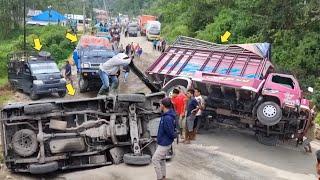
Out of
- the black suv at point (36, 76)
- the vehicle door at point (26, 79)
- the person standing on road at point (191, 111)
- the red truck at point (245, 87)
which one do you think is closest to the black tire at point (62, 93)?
the black suv at point (36, 76)

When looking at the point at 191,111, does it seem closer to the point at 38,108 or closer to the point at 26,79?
the point at 38,108

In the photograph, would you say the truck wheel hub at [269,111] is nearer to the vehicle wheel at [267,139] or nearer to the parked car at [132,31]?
the vehicle wheel at [267,139]

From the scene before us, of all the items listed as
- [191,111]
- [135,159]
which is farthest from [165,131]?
[191,111]

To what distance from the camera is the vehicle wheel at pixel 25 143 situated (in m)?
9.48

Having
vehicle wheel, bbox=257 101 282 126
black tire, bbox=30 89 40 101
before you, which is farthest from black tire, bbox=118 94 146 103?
black tire, bbox=30 89 40 101

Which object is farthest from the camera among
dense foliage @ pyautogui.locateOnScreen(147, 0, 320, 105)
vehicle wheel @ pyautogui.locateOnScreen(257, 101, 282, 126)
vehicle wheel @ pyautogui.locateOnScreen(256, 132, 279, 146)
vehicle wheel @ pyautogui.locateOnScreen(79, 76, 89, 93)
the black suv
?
dense foliage @ pyautogui.locateOnScreen(147, 0, 320, 105)

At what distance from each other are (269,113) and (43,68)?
473 inches

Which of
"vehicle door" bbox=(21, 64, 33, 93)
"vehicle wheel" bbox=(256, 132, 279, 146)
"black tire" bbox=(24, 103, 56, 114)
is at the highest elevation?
"black tire" bbox=(24, 103, 56, 114)

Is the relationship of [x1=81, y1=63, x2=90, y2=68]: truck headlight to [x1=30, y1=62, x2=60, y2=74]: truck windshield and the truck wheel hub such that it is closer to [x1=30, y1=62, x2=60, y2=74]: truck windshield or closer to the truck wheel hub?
[x1=30, y1=62, x2=60, y2=74]: truck windshield

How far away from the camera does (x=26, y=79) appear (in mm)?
22031

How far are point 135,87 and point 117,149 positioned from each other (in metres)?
12.3

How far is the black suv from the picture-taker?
21156 millimetres

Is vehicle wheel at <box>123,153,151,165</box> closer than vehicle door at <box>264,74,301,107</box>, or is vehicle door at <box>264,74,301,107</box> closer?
vehicle wheel at <box>123,153,151,165</box>

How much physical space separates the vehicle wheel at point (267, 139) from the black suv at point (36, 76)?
10269 millimetres
